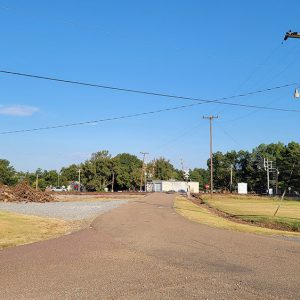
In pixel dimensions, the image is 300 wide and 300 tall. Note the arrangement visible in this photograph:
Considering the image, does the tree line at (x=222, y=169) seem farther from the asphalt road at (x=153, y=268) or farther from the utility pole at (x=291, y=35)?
the asphalt road at (x=153, y=268)

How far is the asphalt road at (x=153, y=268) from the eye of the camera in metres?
Result: 7.39

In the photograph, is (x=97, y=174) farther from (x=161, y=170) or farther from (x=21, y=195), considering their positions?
(x=21, y=195)

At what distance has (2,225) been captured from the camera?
21328 mm

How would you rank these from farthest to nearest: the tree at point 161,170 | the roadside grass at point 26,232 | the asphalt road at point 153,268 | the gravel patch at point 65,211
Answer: the tree at point 161,170
the gravel patch at point 65,211
the roadside grass at point 26,232
the asphalt road at point 153,268

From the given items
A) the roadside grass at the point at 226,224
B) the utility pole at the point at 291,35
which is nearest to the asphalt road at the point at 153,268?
the roadside grass at the point at 226,224

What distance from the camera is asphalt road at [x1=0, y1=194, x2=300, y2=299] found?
739 centimetres

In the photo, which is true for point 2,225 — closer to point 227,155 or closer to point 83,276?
point 83,276

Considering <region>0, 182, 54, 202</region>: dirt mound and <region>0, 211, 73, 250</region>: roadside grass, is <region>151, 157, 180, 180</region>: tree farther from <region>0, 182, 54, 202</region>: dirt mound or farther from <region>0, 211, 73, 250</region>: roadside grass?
<region>0, 211, 73, 250</region>: roadside grass

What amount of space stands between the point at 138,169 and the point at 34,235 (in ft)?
416

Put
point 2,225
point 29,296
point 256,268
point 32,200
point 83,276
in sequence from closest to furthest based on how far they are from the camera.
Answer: point 29,296, point 83,276, point 256,268, point 2,225, point 32,200

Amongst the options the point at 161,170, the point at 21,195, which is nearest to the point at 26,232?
the point at 21,195

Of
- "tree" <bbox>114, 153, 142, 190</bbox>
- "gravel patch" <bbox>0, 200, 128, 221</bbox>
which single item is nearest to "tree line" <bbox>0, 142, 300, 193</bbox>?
"tree" <bbox>114, 153, 142, 190</bbox>

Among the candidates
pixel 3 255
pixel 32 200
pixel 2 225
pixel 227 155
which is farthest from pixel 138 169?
pixel 3 255

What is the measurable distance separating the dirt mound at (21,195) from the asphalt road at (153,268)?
3612 centimetres
